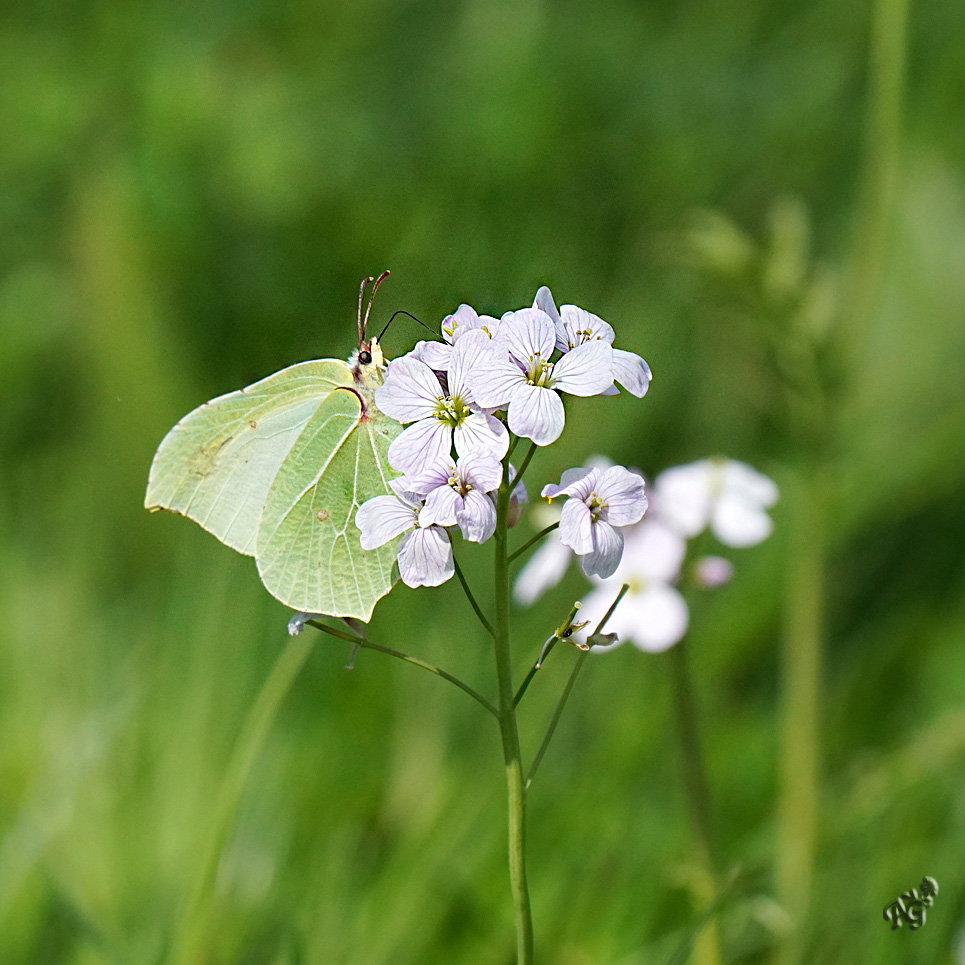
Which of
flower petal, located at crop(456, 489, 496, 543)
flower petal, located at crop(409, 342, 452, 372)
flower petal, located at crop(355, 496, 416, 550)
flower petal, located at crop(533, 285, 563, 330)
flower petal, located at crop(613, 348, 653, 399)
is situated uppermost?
flower petal, located at crop(533, 285, 563, 330)

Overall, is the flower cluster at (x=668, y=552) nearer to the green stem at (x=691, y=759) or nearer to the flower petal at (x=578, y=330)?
the green stem at (x=691, y=759)

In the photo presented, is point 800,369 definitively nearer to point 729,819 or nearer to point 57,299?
point 729,819

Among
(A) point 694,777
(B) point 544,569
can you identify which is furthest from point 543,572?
(A) point 694,777

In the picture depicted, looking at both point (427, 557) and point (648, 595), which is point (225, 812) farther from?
point (648, 595)

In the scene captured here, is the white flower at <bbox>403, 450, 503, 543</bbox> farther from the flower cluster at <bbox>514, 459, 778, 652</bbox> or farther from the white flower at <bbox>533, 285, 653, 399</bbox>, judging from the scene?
the flower cluster at <bbox>514, 459, 778, 652</bbox>

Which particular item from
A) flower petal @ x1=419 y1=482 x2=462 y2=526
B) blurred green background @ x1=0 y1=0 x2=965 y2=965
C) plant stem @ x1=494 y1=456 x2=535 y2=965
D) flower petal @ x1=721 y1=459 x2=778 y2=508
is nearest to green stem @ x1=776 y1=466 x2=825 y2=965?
blurred green background @ x1=0 y1=0 x2=965 y2=965

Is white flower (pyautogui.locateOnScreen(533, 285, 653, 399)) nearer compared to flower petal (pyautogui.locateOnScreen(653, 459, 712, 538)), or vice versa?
white flower (pyautogui.locateOnScreen(533, 285, 653, 399))

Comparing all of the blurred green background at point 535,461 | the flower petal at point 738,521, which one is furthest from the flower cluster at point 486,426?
the flower petal at point 738,521

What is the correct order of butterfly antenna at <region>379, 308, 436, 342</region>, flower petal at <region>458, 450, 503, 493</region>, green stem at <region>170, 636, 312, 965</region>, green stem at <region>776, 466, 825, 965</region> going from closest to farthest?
flower petal at <region>458, 450, 503, 493</region> → butterfly antenna at <region>379, 308, 436, 342</region> → green stem at <region>170, 636, 312, 965</region> → green stem at <region>776, 466, 825, 965</region>
